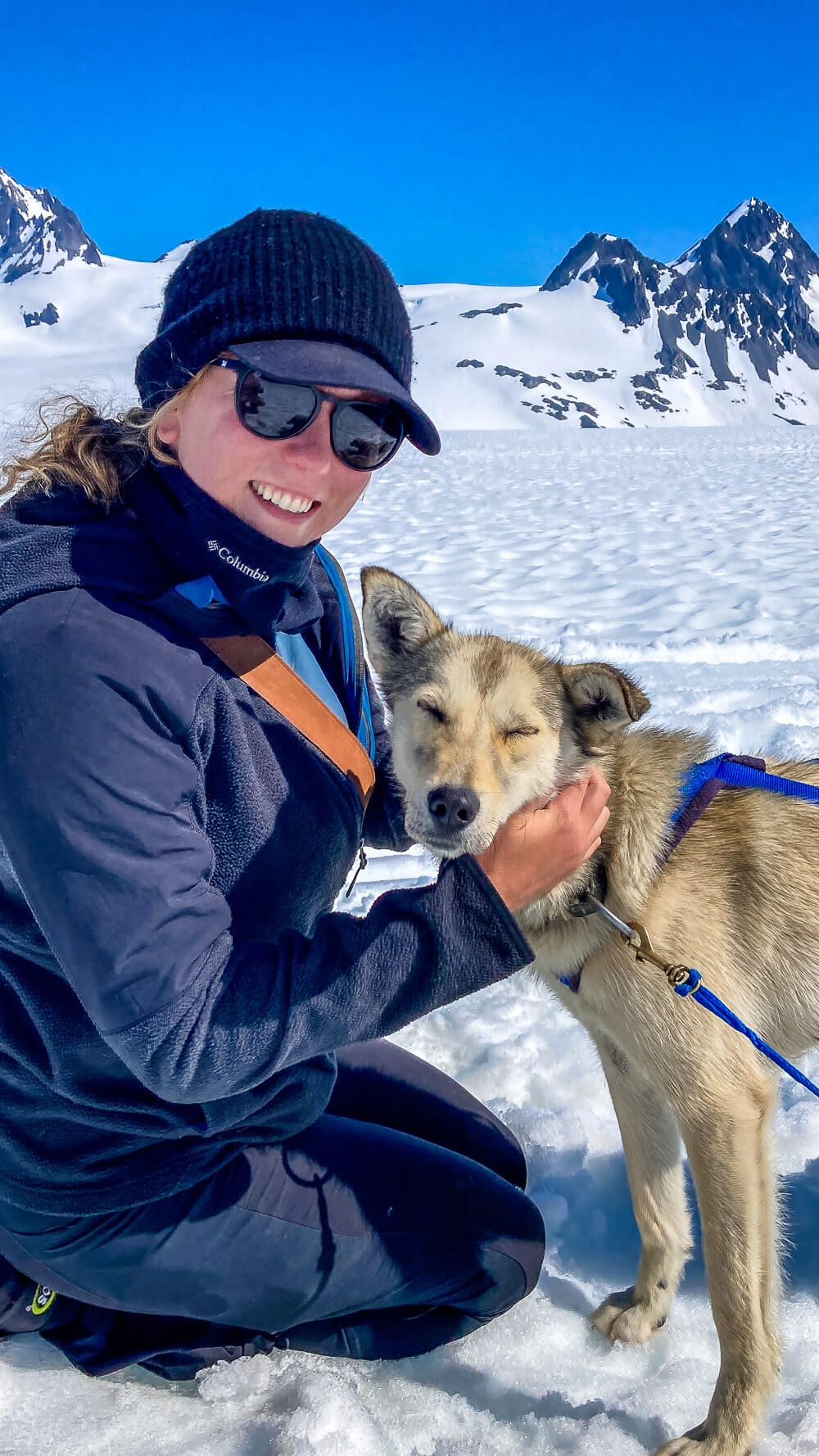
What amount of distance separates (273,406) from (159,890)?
90 cm

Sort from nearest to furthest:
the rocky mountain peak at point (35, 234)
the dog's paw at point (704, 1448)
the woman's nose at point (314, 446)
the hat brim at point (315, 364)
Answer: the hat brim at point (315, 364)
the woman's nose at point (314, 446)
the dog's paw at point (704, 1448)
the rocky mountain peak at point (35, 234)

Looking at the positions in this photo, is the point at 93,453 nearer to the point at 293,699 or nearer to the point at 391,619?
the point at 293,699

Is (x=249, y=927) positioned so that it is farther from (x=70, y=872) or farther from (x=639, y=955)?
(x=639, y=955)

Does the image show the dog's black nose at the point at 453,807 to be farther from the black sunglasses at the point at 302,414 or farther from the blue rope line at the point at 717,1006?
the black sunglasses at the point at 302,414

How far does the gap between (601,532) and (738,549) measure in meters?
2.09

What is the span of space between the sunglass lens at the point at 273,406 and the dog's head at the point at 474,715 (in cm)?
75

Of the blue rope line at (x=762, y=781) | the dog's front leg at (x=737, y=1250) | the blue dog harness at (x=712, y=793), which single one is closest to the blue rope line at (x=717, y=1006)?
the blue dog harness at (x=712, y=793)

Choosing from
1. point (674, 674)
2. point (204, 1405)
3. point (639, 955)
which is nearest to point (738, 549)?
point (674, 674)

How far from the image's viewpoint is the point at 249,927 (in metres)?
2.04

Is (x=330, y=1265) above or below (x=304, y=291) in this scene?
below

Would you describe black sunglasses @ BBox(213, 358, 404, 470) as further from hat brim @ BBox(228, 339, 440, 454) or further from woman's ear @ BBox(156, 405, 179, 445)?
woman's ear @ BBox(156, 405, 179, 445)

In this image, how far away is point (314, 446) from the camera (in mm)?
1918

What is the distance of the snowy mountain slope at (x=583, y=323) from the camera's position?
116688 millimetres

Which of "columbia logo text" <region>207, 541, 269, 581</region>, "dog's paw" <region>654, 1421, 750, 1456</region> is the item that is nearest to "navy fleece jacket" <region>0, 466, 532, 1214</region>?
"columbia logo text" <region>207, 541, 269, 581</region>
